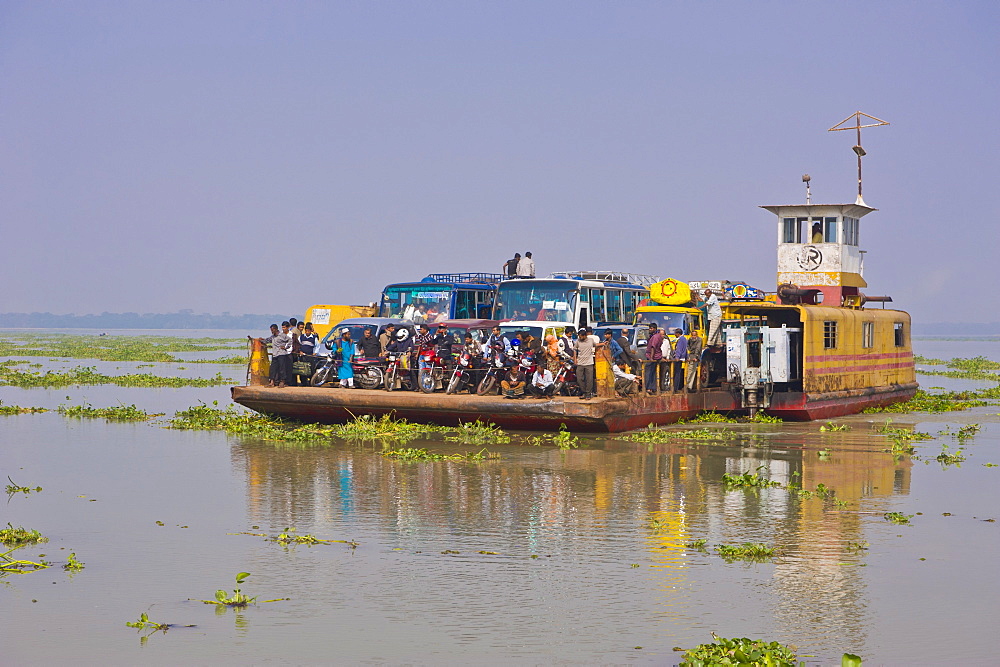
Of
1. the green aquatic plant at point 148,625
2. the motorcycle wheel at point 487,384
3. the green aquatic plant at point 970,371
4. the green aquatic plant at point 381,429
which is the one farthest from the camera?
the green aquatic plant at point 970,371

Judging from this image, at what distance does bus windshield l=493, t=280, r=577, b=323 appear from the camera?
23.8 meters

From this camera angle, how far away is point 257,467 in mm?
17688

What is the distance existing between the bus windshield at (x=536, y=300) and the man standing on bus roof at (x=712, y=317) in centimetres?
264

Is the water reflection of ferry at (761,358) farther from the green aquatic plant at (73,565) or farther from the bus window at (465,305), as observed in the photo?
the green aquatic plant at (73,565)

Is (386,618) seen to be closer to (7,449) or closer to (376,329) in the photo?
(7,449)

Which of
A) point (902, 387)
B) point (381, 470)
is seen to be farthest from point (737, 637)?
point (902, 387)

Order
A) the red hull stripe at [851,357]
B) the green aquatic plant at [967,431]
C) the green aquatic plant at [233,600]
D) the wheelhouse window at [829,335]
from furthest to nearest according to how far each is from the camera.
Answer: the wheelhouse window at [829,335]
the red hull stripe at [851,357]
the green aquatic plant at [967,431]
the green aquatic plant at [233,600]

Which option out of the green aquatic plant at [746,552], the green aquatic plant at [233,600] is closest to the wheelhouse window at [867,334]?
the green aquatic plant at [746,552]

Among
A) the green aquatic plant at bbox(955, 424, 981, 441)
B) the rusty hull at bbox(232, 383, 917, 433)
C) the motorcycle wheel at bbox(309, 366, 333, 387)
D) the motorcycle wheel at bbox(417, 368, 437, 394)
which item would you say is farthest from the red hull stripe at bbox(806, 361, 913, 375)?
the motorcycle wheel at bbox(309, 366, 333, 387)

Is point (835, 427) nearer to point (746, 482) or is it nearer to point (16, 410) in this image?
point (746, 482)

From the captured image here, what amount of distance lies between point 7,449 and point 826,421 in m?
15.6

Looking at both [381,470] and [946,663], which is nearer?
[946,663]

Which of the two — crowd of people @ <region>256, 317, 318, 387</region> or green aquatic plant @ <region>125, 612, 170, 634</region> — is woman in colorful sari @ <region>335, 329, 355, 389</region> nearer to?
crowd of people @ <region>256, 317, 318, 387</region>

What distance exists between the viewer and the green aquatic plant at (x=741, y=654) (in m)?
8.18
